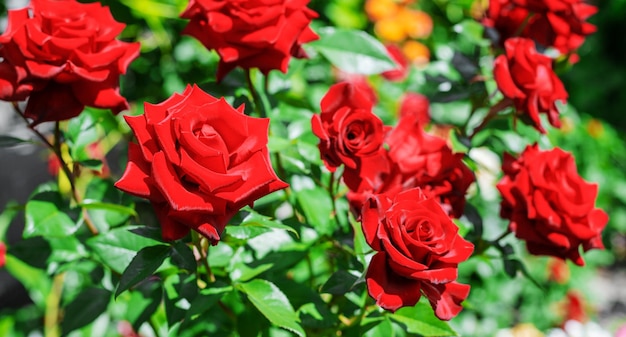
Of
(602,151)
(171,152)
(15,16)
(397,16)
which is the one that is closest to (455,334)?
(171,152)

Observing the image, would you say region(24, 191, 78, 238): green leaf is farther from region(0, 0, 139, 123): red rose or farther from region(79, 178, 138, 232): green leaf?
region(0, 0, 139, 123): red rose

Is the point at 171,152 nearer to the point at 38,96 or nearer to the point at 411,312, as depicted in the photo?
the point at 38,96

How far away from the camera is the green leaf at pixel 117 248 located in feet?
2.70

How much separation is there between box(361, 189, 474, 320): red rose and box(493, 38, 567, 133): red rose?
0.31 metres

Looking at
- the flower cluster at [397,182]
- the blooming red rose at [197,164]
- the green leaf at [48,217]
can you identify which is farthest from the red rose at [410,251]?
the green leaf at [48,217]

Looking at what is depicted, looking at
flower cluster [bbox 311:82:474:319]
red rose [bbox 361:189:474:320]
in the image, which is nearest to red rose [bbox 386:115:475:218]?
flower cluster [bbox 311:82:474:319]

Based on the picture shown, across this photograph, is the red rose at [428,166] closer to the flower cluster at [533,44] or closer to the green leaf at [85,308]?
the flower cluster at [533,44]

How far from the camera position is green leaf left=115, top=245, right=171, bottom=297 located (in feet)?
2.24

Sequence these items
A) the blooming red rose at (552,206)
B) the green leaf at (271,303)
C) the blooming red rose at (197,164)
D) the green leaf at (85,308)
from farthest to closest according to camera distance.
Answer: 1. the green leaf at (85,308)
2. the blooming red rose at (552,206)
3. the green leaf at (271,303)
4. the blooming red rose at (197,164)

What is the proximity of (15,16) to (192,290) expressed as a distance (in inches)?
16.2

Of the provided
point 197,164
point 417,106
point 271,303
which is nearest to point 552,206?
point 271,303

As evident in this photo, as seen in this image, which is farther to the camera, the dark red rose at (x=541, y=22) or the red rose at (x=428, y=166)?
the dark red rose at (x=541, y=22)

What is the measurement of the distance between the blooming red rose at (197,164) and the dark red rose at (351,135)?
13 cm

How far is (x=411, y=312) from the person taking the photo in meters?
0.84
